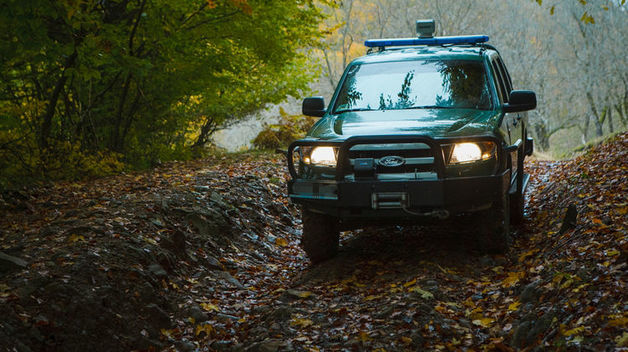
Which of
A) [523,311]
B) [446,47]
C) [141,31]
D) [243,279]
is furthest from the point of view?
[141,31]

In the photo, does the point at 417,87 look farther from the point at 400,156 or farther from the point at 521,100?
the point at 400,156

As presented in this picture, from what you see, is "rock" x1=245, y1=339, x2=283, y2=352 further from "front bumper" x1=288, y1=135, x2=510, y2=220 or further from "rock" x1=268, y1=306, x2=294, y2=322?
"front bumper" x1=288, y1=135, x2=510, y2=220

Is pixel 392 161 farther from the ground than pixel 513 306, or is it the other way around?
pixel 392 161

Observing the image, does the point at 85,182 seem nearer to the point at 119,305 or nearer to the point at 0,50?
the point at 0,50

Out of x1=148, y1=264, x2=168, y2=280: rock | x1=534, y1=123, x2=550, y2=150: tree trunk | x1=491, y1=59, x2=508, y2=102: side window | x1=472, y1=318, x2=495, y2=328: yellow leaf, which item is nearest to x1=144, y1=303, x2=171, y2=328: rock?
x1=148, y1=264, x2=168, y2=280: rock

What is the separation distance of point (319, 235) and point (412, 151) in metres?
1.44

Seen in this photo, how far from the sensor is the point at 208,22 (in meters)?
10.5

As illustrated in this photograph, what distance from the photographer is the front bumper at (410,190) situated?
557 centimetres

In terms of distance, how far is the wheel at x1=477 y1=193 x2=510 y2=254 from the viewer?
605 centimetres

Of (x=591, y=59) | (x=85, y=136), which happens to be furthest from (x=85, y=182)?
(x=591, y=59)

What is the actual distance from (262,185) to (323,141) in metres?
4.49

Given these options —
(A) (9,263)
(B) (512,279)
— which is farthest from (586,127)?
(A) (9,263)

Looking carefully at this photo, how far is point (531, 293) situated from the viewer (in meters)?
5.02

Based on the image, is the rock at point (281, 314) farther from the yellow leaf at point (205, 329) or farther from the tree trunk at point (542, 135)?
the tree trunk at point (542, 135)
